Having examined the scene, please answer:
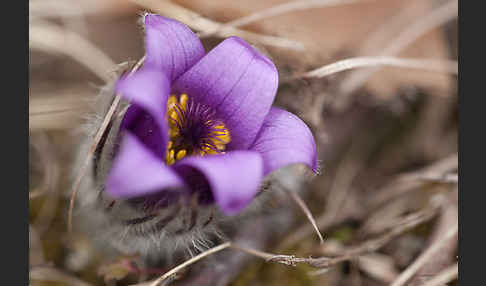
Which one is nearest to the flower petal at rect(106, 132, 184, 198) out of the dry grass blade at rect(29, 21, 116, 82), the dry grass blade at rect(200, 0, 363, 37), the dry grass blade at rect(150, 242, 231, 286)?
A: the dry grass blade at rect(150, 242, 231, 286)

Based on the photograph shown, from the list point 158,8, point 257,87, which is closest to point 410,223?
point 257,87

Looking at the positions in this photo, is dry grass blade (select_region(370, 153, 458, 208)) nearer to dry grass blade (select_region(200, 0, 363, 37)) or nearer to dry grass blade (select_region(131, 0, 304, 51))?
dry grass blade (select_region(131, 0, 304, 51))

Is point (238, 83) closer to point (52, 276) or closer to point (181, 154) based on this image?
point (181, 154)

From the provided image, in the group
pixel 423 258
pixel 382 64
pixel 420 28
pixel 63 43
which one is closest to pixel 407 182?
pixel 423 258

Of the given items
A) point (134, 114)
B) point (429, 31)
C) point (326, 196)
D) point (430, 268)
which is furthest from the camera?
point (429, 31)

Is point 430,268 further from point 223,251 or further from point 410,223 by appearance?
point 223,251

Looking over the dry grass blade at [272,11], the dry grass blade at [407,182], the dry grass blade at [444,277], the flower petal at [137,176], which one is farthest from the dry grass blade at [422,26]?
the flower petal at [137,176]
